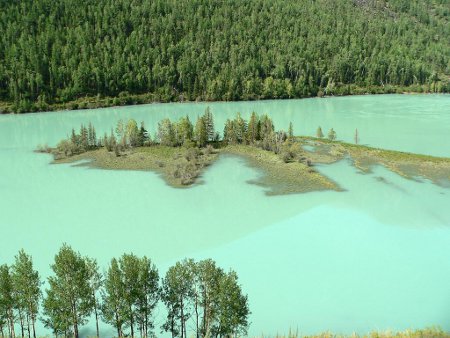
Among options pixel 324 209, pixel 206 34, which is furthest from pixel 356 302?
pixel 206 34

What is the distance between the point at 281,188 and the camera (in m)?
35.1

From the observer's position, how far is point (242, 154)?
4522cm

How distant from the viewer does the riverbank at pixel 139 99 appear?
74750mm

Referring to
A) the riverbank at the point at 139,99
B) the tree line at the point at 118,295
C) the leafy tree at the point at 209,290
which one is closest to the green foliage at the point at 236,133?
the tree line at the point at 118,295

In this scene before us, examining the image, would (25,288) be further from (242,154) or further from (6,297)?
(242,154)

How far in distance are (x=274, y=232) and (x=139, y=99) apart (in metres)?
61.7

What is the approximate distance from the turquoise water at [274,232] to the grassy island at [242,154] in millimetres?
1491

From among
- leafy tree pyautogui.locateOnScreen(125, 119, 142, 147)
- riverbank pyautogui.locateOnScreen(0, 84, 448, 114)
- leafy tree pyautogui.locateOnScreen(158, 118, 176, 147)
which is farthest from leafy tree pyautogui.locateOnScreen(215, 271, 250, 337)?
riverbank pyautogui.locateOnScreen(0, 84, 448, 114)

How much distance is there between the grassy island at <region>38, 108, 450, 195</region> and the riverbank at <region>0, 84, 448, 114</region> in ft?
93.7

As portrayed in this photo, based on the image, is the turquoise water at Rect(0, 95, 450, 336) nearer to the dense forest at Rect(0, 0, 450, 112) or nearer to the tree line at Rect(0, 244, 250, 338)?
the tree line at Rect(0, 244, 250, 338)

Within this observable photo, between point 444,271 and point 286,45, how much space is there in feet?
297

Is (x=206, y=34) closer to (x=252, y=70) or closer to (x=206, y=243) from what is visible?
(x=252, y=70)

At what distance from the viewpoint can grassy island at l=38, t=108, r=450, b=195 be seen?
37469 millimetres

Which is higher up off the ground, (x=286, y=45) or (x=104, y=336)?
(x=286, y=45)
